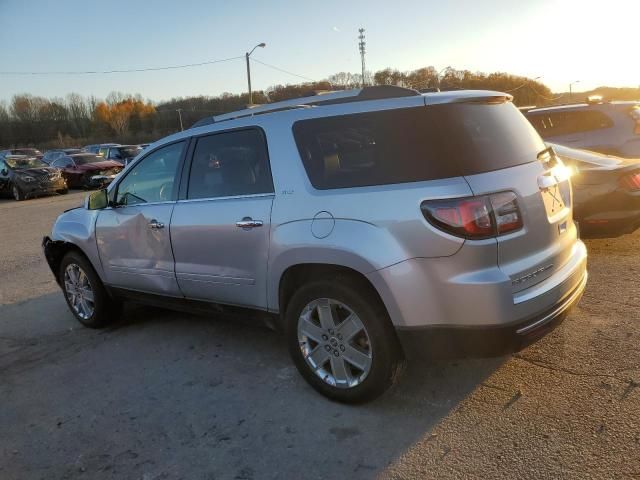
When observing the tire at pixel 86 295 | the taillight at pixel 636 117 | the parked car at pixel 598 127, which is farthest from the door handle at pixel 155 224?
the taillight at pixel 636 117

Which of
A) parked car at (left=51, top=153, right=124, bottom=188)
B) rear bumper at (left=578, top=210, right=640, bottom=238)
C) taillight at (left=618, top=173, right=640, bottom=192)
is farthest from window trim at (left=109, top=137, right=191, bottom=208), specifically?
parked car at (left=51, top=153, right=124, bottom=188)

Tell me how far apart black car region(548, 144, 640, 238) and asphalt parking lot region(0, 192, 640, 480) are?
3.79 feet

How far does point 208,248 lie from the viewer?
3.80 m

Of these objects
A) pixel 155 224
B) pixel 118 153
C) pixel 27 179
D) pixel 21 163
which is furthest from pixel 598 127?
pixel 118 153

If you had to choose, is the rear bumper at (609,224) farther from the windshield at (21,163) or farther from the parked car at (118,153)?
the parked car at (118,153)

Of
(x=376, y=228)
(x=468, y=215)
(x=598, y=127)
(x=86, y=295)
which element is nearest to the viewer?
(x=468, y=215)

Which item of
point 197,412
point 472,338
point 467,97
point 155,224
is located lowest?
point 197,412

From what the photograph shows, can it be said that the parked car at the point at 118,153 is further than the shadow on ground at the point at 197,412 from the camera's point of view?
Yes

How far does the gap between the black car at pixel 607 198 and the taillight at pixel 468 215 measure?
3.37 m

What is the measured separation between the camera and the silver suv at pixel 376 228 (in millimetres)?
2730

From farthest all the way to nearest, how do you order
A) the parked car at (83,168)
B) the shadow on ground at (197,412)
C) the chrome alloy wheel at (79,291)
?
the parked car at (83,168)
the chrome alloy wheel at (79,291)
the shadow on ground at (197,412)

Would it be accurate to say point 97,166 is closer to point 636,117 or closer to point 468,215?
point 636,117

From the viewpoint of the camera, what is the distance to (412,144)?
9.57 ft

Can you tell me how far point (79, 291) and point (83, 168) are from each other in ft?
66.6
